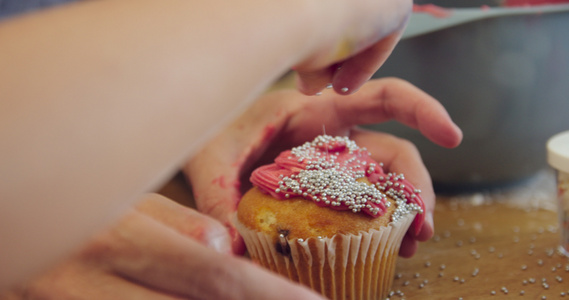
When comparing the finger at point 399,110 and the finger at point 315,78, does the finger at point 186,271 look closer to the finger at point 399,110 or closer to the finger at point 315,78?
the finger at point 315,78

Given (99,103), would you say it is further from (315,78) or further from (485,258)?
(485,258)

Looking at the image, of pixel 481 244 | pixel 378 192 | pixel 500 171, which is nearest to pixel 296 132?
pixel 378 192

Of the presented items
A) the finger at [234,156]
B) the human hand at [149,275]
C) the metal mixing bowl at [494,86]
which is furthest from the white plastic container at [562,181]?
the human hand at [149,275]

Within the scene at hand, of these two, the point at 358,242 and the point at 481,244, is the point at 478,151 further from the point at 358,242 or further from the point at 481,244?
the point at 358,242

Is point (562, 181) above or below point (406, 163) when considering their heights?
below

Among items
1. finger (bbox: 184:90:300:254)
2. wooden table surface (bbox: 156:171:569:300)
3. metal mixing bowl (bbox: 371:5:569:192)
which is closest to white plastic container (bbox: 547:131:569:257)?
wooden table surface (bbox: 156:171:569:300)

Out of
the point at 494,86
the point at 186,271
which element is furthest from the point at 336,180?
the point at 494,86
